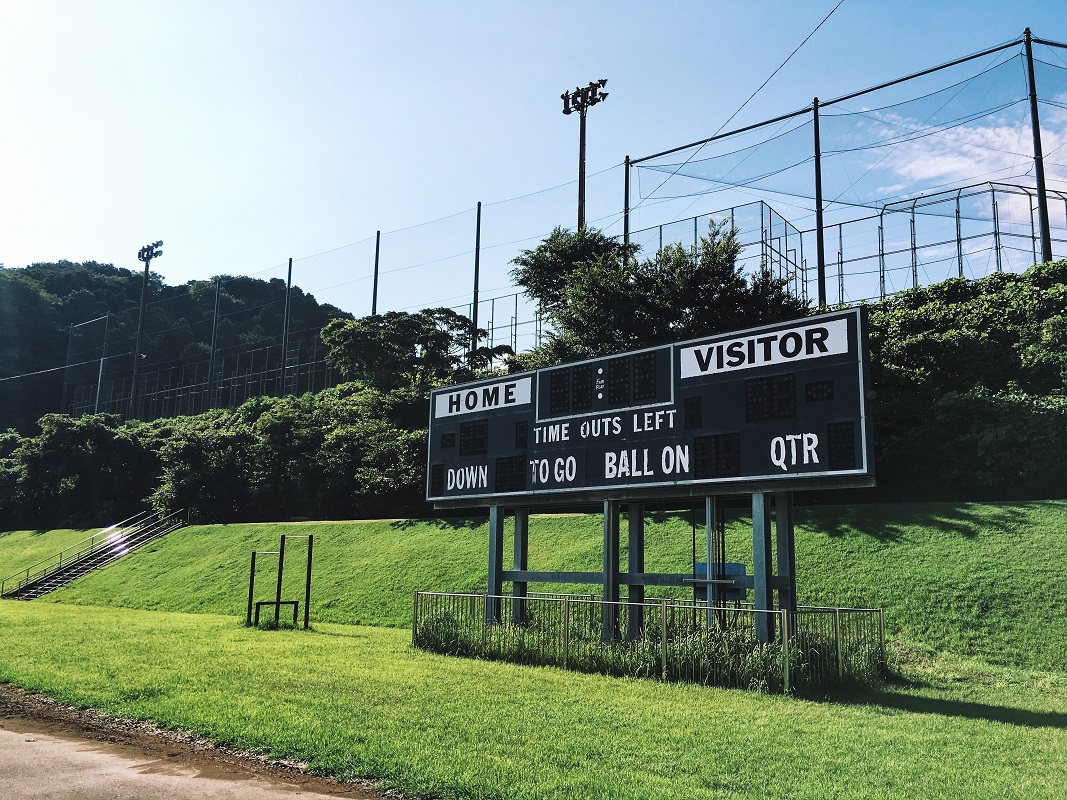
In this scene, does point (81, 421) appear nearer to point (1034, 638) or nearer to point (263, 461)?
point (263, 461)

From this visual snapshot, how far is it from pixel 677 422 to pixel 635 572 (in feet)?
10.8

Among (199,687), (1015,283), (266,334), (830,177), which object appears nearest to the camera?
(199,687)

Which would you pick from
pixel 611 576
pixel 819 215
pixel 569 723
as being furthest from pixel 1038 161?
pixel 569 723

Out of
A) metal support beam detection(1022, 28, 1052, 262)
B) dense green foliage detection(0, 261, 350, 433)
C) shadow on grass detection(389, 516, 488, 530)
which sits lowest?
shadow on grass detection(389, 516, 488, 530)

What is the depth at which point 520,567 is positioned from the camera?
1795cm

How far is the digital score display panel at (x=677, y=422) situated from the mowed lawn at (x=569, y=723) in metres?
3.27

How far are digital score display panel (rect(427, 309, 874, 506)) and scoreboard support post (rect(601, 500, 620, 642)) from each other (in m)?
1.05

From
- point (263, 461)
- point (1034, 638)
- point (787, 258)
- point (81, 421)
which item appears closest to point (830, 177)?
point (787, 258)

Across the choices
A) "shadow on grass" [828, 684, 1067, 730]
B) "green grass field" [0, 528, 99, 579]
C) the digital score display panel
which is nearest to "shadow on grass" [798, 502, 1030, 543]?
"shadow on grass" [828, 684, 1067, 730]

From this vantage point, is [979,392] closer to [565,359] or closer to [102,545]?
[565,359]

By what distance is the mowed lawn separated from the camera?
7.57 m

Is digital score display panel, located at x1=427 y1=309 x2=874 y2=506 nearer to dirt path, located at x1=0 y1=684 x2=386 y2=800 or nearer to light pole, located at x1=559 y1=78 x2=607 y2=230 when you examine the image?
dirt path, located at x1=0 y1=684 x2=386 y2=800

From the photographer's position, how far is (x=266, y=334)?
3666 inches

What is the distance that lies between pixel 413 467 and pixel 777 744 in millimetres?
27968
